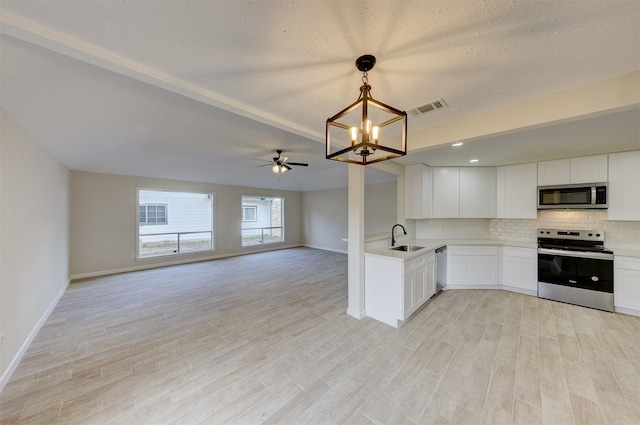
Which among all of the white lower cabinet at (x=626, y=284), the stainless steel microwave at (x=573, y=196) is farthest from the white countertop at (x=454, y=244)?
the stainless steel microwave at (x=573, y=196)

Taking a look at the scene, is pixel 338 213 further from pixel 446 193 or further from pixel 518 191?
pixel 518 191

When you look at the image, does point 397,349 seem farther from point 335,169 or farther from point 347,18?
point 335,169

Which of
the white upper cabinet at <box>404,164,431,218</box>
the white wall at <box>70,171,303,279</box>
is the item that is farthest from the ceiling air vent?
the white wall at <box>70,171,303,279</box>

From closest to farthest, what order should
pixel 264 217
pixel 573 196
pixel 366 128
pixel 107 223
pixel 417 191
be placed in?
pixel 366 128, pixel 573 196, pixel 417 191, pixel 107 223, pixel 264 217

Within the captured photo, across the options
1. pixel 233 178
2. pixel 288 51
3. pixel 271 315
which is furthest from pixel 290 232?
pixel 288 51

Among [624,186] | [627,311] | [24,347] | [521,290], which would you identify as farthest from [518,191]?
[24,347]

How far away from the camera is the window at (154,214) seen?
24.8 feet

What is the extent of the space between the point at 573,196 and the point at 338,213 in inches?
218

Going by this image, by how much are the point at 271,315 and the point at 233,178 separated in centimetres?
463

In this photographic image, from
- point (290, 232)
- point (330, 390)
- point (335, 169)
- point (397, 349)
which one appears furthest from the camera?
point (290, 232)

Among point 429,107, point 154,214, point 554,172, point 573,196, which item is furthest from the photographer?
point 154,214

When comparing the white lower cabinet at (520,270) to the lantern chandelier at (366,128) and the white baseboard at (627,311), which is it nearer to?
the white baseboard at (627,311)

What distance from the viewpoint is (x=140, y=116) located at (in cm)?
282

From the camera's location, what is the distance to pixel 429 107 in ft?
7.01
